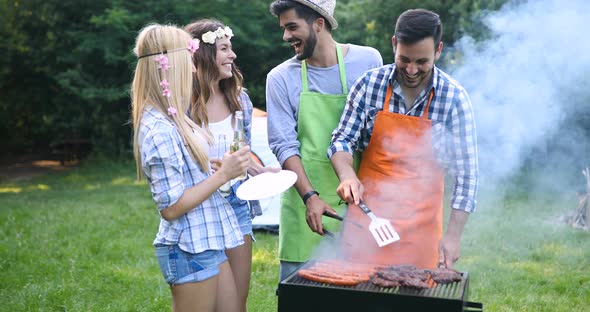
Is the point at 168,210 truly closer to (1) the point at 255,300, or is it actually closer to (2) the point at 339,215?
(2) the point at 339,215

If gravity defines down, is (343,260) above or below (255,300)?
above

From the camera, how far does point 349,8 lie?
1045 centimetres

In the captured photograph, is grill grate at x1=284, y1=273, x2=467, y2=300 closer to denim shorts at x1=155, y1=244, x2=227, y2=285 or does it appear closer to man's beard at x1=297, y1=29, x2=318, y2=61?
denim shorts at x1=155, y1=244, x2=227, y2=285

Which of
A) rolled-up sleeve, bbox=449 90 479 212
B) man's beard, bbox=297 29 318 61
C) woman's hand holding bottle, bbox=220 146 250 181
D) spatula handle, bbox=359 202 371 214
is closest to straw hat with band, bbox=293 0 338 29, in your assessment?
man's beard, bbox=297 29 318 61

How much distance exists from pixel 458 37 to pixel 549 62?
3.99 m

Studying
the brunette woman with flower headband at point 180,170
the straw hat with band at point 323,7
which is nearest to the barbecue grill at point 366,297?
the brunette woman with flower headband at point 180,170

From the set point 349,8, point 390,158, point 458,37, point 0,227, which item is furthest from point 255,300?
point 349,8

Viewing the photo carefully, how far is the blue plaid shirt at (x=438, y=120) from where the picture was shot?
2875mm

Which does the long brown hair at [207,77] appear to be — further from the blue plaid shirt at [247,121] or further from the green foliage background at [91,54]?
the green foliage background at [91,54]

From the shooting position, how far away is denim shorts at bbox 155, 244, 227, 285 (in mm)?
2623

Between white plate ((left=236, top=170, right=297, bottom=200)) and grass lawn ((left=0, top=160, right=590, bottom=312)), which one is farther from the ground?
white plate ((left=236, top=170, right=297, bottom=200))

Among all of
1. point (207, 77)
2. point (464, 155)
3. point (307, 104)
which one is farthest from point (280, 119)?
point (464, 155)

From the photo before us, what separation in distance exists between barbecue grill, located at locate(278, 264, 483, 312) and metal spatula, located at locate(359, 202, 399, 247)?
10.6 inches

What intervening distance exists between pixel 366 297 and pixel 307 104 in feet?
3.75
